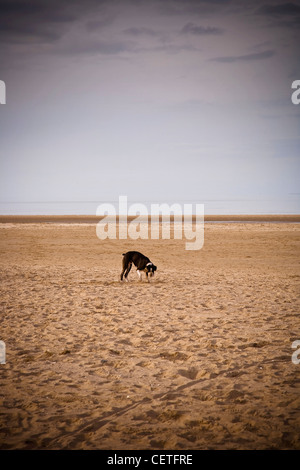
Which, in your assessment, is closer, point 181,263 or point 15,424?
point 15,424

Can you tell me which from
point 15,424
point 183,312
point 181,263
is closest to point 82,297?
point 183,312

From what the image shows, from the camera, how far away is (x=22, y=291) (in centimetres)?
1208

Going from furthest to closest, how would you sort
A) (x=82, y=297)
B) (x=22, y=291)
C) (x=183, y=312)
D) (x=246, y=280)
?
(x=246, y=280)
(x=22, y=291)
(x=82, y=297)
(x=183, y=312)

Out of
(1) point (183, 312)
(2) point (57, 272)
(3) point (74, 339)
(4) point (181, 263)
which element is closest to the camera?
(3) point (74, 339)

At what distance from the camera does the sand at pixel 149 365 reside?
4062 mm

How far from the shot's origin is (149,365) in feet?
19.4

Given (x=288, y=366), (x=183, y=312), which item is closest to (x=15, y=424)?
(x=288, y=366)

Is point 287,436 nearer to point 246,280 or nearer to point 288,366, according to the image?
point 288,366

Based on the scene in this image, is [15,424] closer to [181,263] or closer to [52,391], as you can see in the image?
[52,391]

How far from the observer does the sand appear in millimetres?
4062
